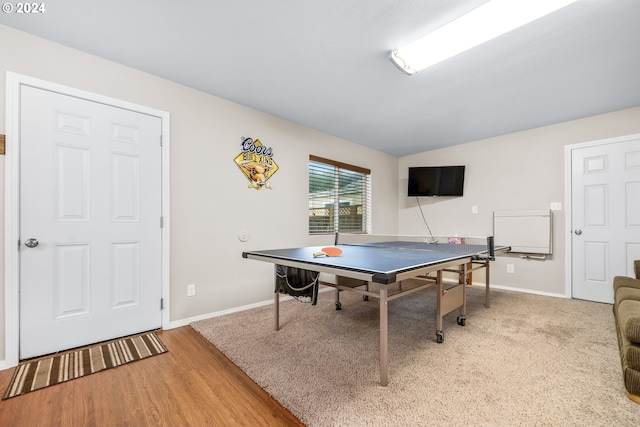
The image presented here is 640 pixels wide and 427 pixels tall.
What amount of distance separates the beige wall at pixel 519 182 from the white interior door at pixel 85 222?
4534 millimetres

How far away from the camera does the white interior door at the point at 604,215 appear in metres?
3.21

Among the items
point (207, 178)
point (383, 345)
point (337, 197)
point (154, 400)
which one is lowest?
point (154, 400)

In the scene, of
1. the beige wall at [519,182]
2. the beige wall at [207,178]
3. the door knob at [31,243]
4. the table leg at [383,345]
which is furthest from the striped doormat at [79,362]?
the beige wall at [519,182]

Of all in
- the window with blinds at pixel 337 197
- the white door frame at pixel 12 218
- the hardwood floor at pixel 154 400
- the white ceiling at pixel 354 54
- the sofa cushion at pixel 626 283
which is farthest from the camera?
the window with blinds at pixel 337 197

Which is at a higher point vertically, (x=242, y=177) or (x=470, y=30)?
(x=470, y=30)

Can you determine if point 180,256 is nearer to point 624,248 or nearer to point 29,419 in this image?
point 29,419

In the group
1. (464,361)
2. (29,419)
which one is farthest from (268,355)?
(464,361)

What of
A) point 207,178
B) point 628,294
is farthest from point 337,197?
point 628,294

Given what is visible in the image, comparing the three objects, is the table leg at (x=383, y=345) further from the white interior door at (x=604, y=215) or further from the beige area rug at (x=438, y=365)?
the white interior door at (x=604, y=215)

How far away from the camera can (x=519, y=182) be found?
4.05 m

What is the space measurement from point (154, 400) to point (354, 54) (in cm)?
283

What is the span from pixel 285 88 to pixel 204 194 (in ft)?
4.71

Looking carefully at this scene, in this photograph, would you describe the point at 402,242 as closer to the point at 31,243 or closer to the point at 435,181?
the point at 435,181

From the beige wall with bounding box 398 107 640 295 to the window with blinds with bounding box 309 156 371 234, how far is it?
128 centimetres
